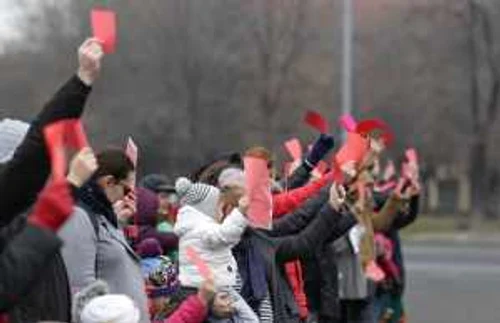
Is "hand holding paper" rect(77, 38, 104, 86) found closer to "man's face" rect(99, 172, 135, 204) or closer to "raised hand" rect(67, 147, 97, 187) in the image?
"raised hand" rect(67, 147, 97, 187)

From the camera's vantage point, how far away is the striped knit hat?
20.0 feet

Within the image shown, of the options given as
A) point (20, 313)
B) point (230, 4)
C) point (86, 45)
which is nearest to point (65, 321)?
point (20, 313)

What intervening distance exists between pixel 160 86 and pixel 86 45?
3295cm

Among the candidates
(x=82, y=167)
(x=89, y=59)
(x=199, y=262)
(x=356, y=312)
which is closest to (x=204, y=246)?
(x=199, y=262)

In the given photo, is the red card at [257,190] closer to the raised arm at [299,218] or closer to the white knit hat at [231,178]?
the white knit hat at [231,178]

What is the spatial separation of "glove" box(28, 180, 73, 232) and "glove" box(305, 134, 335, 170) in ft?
16.2

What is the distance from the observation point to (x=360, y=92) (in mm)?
43594

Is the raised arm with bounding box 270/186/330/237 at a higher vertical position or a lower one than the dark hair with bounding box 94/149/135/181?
lower

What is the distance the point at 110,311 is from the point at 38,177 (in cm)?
52

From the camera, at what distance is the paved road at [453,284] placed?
1528 cm

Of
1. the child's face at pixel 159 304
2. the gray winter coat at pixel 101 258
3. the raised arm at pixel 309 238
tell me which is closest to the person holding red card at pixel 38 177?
the gray winter coat at pixel 101 258

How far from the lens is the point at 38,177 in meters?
4.32

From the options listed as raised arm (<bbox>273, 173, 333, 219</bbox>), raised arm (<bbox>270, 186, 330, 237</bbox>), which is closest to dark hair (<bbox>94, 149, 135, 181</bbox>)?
raised arm (<bbox>270, 186, 330, 237</bbox>)

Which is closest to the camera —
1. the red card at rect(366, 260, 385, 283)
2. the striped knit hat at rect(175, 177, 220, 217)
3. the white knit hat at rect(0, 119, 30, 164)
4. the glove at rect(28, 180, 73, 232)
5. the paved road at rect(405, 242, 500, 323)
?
the glove at rect(28, 180, 73, 232)
